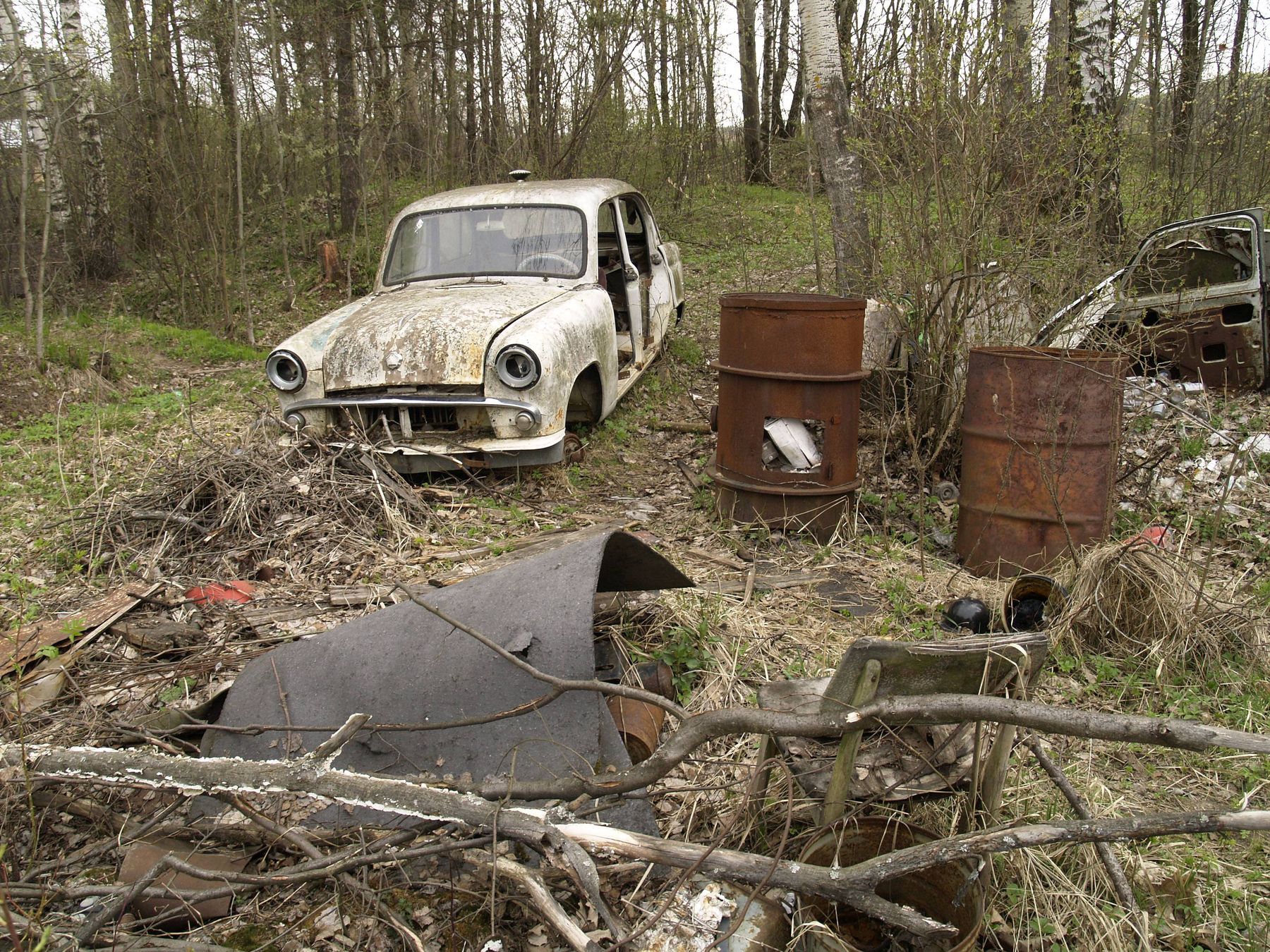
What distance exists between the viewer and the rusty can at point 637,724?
2.71 meters

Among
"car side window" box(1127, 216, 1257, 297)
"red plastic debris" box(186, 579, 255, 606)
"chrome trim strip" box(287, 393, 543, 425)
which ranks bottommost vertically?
"red plastic debris" box(186, 579, 255, 606)

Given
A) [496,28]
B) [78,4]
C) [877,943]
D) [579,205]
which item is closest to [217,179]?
[78,4]

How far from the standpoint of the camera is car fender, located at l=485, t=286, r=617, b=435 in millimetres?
4980

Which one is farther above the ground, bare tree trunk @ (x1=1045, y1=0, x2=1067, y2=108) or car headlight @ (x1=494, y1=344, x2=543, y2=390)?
bare tree trunk @ (x1=1045, y1=0, x2=1067, y2=108)

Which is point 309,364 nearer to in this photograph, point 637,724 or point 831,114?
point 637,724

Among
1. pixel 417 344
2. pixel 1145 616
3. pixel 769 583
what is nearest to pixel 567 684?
pixel 769 583

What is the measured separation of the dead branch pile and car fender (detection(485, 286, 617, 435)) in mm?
808

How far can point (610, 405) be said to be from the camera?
20.4 ft

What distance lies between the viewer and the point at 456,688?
8.45ft

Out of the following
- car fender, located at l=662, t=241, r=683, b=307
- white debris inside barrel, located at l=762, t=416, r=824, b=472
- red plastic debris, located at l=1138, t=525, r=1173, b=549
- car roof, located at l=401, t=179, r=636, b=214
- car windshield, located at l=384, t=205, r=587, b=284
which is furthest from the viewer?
car fender, located at l=662, t=241, r=683, b=307

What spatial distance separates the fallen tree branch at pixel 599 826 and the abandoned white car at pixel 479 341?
289 centimetres

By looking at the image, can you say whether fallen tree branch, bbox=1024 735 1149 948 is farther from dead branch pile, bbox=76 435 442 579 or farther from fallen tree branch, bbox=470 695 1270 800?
dead branch pile, bbox=76 435 442 579

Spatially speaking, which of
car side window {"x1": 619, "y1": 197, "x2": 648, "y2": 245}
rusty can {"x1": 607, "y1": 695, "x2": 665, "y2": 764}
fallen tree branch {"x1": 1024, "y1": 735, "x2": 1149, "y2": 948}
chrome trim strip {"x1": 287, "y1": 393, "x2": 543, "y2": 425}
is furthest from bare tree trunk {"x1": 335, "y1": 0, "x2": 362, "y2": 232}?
fallen tree branch {"x1": 1024, "y1": 735, "x2": 1149, "y2": 948}

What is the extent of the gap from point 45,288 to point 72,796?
9520 mm
